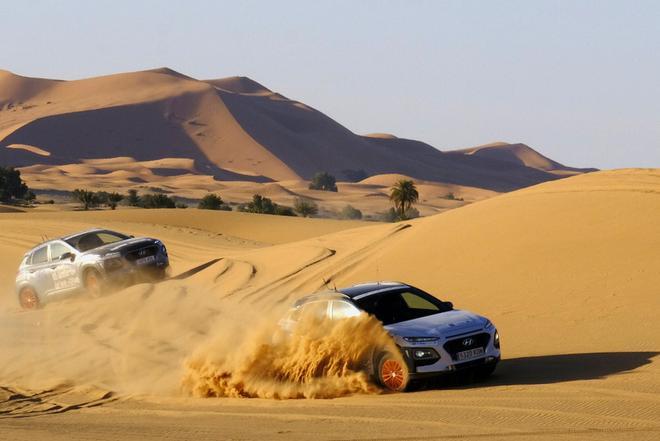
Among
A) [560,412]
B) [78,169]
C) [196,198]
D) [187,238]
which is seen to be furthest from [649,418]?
[78,169]

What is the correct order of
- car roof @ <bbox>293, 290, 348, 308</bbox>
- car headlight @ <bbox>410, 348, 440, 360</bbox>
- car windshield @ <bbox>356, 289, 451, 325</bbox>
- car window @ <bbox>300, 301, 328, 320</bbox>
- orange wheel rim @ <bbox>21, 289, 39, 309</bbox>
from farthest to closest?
orange wheel rim @ <bbox>21, 289, 39, 309</bbox> < car roof @ <bbox>293, 290, 348, 308</bbox> < car window @ <bbox>300, 301, 328, 320</bbox> < car windshield @ <bbox>356, 289, 451, 325</bbox> < car headlight @ <bbox>410, 348, 440, 360</bbox>

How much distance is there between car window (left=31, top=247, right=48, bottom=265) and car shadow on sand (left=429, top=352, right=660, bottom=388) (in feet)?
41.5

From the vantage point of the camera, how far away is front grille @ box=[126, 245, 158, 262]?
23.6 m

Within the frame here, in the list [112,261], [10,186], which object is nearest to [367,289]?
[112,261]

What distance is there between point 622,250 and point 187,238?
2099 centimetres

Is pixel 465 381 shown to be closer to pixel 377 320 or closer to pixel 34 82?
pixel 377 320

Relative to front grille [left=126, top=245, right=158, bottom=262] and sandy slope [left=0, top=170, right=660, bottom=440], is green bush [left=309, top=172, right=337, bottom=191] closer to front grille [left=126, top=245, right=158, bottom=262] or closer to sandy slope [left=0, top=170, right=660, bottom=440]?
sandy slope [left=0, top=170, right=660, bottom=440]

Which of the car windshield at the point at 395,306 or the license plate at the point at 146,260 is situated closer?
the car windshield at the point at 395,306

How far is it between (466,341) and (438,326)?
36cm

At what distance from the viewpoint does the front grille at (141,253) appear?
77.5 ft

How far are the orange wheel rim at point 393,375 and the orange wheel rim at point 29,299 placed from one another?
1376 cm

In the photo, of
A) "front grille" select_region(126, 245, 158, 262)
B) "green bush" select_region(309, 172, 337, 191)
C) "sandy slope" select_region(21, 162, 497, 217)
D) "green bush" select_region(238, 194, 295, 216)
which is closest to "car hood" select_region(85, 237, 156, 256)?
"front grille" select_region(126, 245, 158, 262)

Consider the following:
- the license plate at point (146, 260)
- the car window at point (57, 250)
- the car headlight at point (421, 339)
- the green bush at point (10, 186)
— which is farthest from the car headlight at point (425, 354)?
the green bush at point (10, 186)

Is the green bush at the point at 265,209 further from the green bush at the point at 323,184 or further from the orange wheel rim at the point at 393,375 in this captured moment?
the orange wheel rim at the point at 393,375
